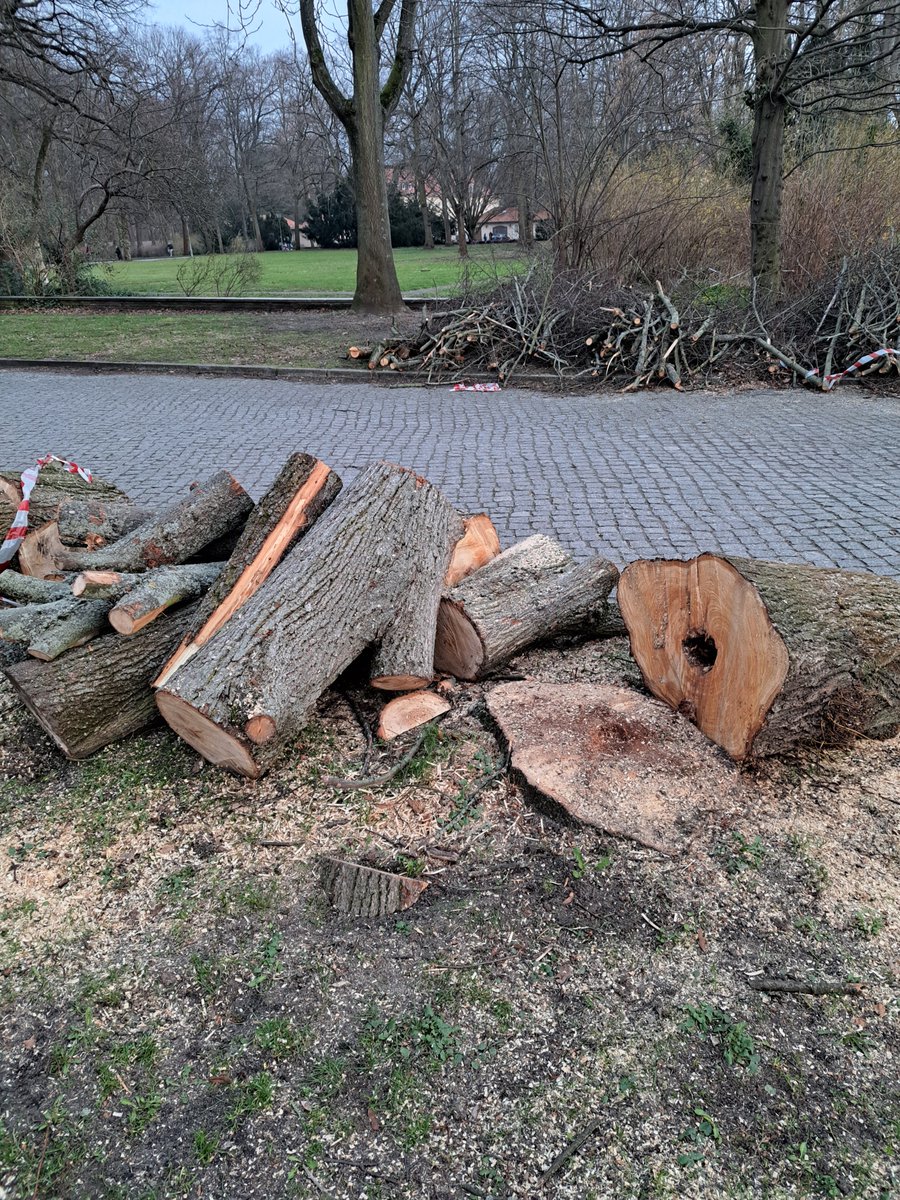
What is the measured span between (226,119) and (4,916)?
168 feet

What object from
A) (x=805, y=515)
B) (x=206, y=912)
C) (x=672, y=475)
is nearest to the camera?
(x=206, y=912)

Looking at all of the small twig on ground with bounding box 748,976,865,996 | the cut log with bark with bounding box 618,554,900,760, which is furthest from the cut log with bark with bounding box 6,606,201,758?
the small twig on ground with bounding box 748,976,865,996

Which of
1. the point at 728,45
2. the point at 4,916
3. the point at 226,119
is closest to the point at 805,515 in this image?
the point at 4,916

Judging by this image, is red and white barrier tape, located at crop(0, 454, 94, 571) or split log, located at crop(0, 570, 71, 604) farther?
red and white barrier tape, located at crop(0, 454, 94, 571)

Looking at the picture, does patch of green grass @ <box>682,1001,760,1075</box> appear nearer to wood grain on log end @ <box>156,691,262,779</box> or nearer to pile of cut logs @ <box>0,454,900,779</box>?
pile of cut logs @ <box>0,454,900,779</box>

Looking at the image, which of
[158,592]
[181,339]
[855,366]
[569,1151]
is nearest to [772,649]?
[569,1151]

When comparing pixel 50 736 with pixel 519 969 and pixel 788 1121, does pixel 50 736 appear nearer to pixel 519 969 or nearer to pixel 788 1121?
pixel 519 969

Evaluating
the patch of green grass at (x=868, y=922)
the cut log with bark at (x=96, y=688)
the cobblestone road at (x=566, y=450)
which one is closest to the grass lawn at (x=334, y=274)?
the cobblestone road at (x=566, y=450)

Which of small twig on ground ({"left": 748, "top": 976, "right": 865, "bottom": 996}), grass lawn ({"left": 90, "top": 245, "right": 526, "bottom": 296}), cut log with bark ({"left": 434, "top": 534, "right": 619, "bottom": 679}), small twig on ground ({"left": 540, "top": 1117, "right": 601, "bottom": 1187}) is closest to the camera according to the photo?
small twig on ground ({"left": 540, "top": 1117, "right": 601, "bottom": 1187})

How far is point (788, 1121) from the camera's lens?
201cm

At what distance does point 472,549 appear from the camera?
13.6ft

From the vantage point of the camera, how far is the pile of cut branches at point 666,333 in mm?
10234

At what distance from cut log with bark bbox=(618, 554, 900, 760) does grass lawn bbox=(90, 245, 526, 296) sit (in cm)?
1006

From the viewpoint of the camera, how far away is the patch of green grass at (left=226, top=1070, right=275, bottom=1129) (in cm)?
205
